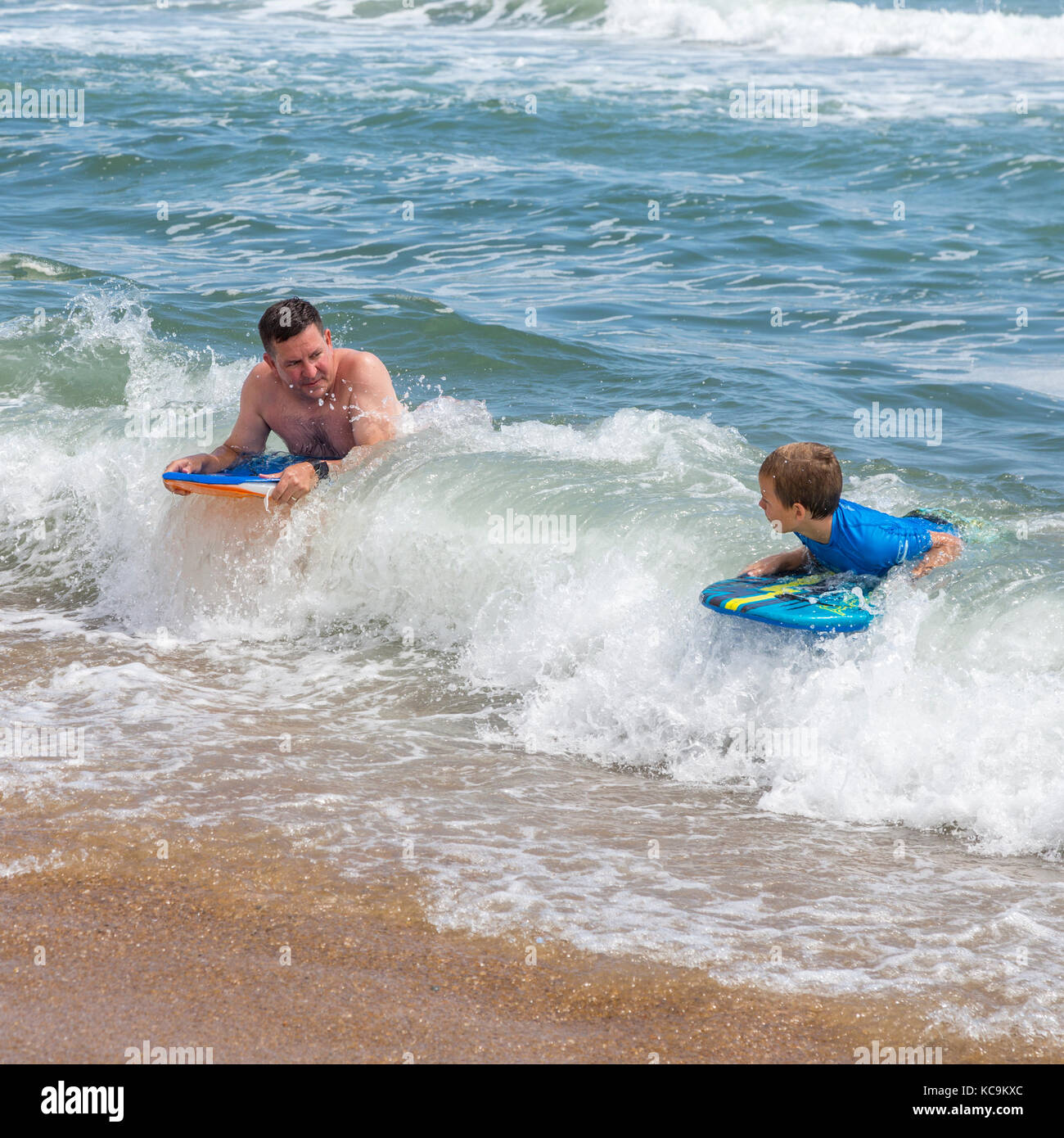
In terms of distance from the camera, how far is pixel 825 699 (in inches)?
199

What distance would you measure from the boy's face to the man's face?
2.51 m

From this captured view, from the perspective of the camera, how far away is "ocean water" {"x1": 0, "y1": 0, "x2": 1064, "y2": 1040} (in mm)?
4203

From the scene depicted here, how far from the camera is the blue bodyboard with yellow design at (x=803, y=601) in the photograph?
16.2ft

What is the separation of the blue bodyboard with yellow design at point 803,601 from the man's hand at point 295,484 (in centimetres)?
224

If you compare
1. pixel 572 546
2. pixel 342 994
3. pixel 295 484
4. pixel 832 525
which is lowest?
pixel 342 994

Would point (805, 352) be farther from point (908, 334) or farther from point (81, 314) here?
point (81, 314)

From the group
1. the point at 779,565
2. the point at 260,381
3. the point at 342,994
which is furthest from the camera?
the point at 260,381

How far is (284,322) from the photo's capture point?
614 cm

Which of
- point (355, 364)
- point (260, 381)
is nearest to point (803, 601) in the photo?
point (355, 364)

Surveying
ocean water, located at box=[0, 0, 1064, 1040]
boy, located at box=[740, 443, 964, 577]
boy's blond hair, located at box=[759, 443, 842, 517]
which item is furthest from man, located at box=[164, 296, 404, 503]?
boy's blond hair, located at box=[759, 443, 842, 517]

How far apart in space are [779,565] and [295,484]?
246cm

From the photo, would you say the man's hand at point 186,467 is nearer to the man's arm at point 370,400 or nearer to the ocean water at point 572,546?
the ocean water at point 572,546

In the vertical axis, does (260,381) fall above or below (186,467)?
above

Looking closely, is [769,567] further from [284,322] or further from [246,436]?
[246,436]
